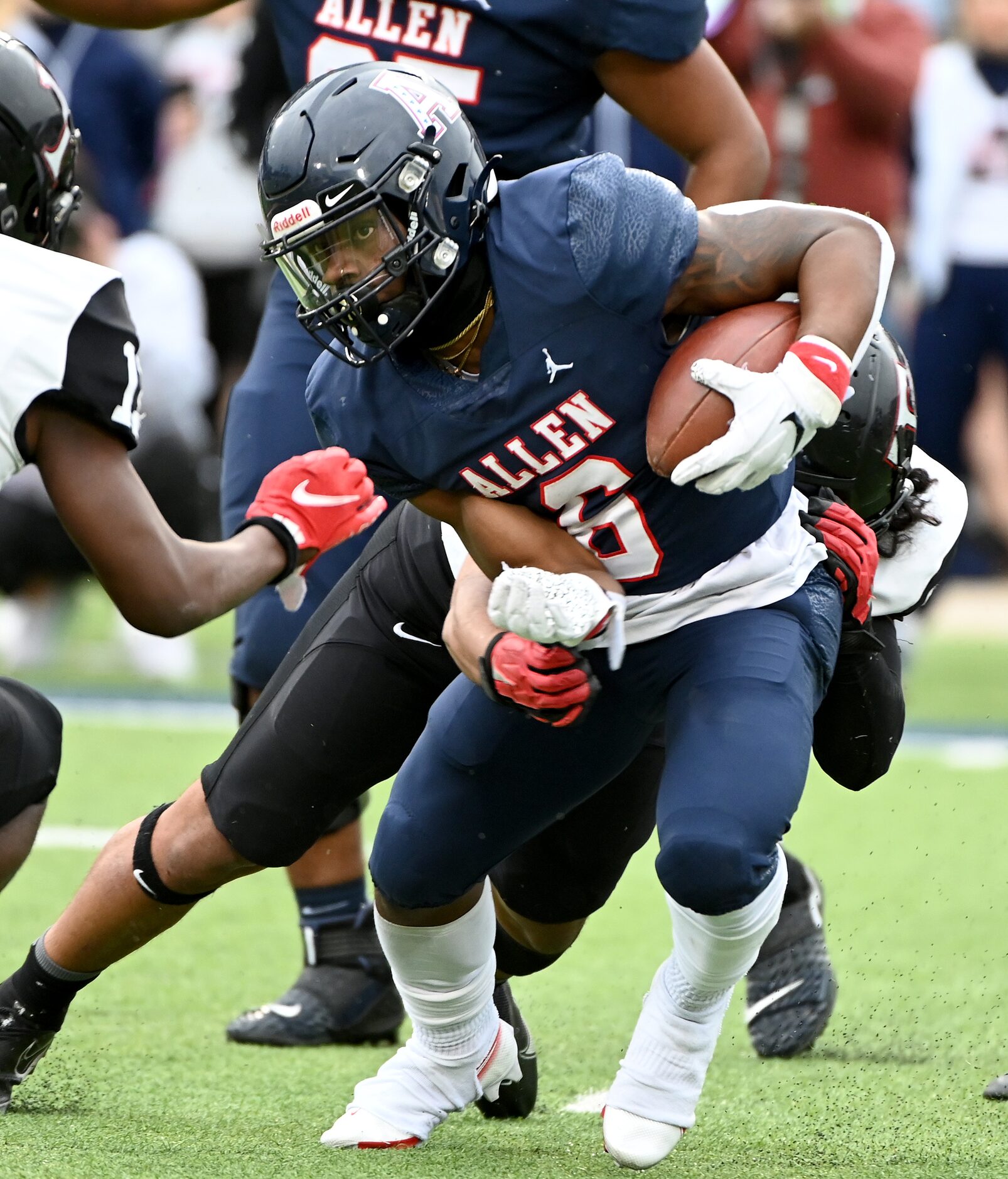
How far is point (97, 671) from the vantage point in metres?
8.27

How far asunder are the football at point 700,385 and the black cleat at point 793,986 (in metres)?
1.40

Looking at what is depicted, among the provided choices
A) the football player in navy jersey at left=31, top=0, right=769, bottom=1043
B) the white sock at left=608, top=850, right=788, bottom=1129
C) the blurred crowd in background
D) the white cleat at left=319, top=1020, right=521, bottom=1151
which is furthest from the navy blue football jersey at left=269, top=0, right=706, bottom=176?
the blurred crowd in background

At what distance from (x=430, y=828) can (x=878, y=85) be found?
18.7 ft

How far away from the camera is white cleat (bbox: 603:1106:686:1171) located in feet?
9.33

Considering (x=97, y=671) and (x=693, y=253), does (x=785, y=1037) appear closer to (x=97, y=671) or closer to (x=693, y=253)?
(x=693, y=253)

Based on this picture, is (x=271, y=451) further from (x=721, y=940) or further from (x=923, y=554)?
(x=721, y=940)

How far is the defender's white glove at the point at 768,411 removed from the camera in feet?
8.64

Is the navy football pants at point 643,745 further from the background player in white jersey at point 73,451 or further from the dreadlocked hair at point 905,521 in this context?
the background player in white jersey at point 73,451

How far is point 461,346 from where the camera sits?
289cm

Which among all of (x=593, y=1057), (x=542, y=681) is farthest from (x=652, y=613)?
(x=593, y=1057)

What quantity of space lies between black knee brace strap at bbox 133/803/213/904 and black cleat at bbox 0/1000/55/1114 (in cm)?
29

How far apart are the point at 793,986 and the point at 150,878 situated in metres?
1.37

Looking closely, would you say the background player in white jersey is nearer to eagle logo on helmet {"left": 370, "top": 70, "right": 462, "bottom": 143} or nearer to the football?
eagle logo on helmet {"left": 370, "top": 70, "right": 462, "bottom": 143}

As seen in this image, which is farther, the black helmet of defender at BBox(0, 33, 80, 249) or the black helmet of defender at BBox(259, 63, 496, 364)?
the black helmet of defender at BBox(0, 33, 80, 249)
